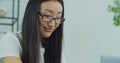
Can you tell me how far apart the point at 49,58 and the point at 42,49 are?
0.22ft

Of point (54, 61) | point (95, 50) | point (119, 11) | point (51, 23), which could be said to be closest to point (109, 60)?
point (119, 11)

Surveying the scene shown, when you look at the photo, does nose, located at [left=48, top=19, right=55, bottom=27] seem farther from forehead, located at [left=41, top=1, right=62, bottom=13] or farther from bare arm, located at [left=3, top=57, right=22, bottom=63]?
bare arm, located at [left=3, top=57, right=22, bottom=63]

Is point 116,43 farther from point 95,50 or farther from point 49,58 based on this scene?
point 49,58

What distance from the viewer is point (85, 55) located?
7.95ft

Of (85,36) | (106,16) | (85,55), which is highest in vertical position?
(106,16)

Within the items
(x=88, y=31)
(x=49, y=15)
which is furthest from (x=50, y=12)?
(x=88, y=31)

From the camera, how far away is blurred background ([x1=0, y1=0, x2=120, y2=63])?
235 cm

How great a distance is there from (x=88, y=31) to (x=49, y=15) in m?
1.47

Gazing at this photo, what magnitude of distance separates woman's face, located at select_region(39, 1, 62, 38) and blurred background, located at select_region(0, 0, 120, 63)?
1350 millimetres

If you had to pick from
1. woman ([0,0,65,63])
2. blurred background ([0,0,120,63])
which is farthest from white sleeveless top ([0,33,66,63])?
blurred background ([0,0,120,63])

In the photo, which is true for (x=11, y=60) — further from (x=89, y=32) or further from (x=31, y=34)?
(x=89, y=32)

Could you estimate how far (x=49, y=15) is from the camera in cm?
97

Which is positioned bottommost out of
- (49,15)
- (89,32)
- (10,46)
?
(89,32)

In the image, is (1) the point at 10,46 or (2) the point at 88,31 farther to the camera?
(2) the point at 88,31
